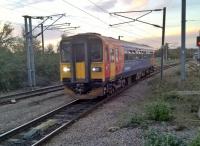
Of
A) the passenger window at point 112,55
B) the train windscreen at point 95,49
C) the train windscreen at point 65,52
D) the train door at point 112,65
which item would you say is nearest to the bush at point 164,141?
the train windscreen at point 95,49

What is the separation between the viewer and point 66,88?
19.3 meters

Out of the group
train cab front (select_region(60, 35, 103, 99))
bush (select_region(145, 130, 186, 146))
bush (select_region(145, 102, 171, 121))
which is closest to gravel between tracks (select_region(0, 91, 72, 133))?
train cab front (select_region(60, 35, 103, 99))

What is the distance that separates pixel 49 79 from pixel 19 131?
2712 centimetres

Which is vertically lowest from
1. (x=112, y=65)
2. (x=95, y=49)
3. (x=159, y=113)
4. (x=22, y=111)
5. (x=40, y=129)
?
(x=22, y=111)

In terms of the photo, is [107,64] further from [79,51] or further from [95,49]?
[79,51]

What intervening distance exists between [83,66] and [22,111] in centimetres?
374

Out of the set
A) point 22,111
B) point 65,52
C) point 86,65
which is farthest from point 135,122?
point 65,52

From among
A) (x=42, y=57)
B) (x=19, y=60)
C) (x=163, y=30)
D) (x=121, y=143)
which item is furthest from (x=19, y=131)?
(x=42, y=57)

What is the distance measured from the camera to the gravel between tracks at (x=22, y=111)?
13.8 m

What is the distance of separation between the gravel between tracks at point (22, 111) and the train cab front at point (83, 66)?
4.36 ft

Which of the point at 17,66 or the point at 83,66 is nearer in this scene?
the point at 83,66

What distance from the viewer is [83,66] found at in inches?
727

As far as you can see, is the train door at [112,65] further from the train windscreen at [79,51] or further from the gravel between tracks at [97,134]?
the gravel between tracks at [97,134]

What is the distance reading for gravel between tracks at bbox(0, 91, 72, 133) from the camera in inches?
542
